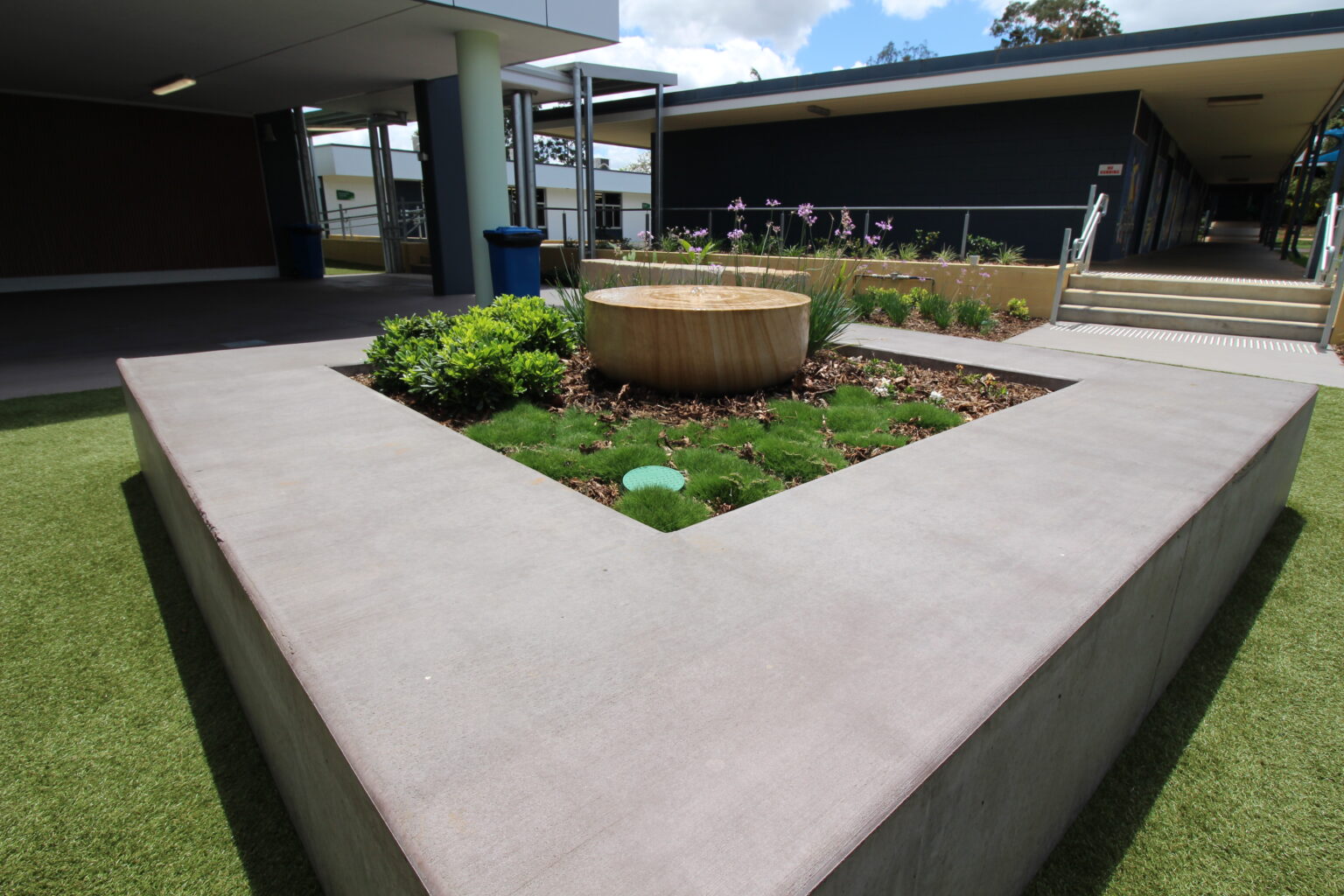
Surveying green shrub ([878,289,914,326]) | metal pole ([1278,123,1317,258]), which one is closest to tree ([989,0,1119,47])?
metal pole ([1278,123,1317,258])

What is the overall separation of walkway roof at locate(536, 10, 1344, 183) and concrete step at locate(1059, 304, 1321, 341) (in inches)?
161

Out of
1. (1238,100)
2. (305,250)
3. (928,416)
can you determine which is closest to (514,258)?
(928,416)

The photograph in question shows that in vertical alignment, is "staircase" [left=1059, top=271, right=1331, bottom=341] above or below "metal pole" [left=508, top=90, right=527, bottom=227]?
below

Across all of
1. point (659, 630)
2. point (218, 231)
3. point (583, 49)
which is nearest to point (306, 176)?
point (218, 231)

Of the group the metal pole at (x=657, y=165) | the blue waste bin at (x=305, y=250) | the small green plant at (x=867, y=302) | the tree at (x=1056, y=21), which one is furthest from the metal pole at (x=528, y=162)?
the tree at (x=1056, y=21)

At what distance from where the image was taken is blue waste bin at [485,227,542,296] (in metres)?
9.05

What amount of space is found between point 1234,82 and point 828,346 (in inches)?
473

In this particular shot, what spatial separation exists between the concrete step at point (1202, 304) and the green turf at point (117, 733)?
10.6 metres

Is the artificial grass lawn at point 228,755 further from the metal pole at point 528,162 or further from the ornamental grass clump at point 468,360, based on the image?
the metal pole at point 528,162

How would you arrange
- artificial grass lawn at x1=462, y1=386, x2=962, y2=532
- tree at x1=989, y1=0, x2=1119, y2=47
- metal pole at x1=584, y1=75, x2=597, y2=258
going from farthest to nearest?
1. tree at x1=989, y1=0, x2=1119, y2=47
2. metal pole at x1=584, y1=75, x2=597, y2=258
3. artificial grass lawn at x1=462, y1=386, x2=962, y2=532

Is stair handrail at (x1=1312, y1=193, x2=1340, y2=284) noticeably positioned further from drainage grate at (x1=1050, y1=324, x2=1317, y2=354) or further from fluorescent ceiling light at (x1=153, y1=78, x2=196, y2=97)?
fluorescent ceiling light at (x1=153, y1=78, x2=196, y2=97)

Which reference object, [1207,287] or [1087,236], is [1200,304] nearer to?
[1207,287]

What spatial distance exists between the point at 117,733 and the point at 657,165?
15.8m

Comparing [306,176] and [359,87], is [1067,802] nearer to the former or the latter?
[359,87]
